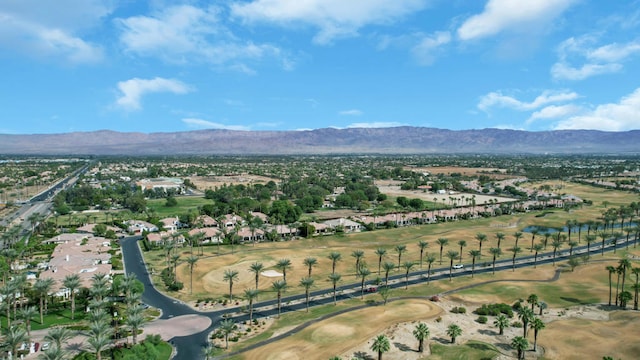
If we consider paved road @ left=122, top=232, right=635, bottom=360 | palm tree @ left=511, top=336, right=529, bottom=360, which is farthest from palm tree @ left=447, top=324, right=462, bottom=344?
paved road @ left=122, top=232, right=635, bottom=360

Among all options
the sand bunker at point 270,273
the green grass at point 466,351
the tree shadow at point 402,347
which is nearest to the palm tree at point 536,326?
the green grass at point 466,351

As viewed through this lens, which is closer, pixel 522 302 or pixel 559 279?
pixel 522 302

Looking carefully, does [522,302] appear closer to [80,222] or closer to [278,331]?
[278,331]

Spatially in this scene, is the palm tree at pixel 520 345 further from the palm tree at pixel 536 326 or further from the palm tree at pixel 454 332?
the palm tree at pixel 454 332

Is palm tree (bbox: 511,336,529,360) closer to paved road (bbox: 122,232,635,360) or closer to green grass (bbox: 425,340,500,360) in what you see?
green grass (bbox: 425,340,500,360)

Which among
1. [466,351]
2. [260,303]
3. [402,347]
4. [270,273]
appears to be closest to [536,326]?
[466,351]

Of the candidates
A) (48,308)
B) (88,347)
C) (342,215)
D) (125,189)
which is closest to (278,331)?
(88,347)

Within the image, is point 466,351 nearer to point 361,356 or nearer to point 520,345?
point 520,345
